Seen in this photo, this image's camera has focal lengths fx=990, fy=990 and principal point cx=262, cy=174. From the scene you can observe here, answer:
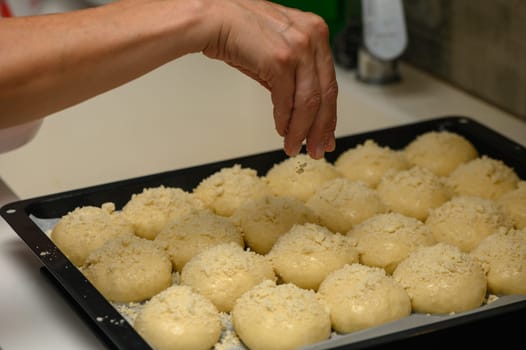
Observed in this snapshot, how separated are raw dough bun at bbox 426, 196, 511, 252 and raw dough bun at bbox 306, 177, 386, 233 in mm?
96

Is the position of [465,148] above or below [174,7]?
below

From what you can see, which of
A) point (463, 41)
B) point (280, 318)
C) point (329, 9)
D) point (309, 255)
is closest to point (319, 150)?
point (309, 255)

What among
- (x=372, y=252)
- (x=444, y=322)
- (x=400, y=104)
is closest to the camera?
(x=444, y=322)

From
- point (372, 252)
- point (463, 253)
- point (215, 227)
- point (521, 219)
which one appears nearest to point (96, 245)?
point (215, 227)

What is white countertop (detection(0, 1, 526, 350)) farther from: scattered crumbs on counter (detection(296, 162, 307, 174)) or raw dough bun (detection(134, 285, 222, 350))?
raw dough bun (detection(134, 285, 222, 350))

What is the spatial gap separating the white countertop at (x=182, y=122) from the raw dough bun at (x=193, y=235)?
365 millimetres

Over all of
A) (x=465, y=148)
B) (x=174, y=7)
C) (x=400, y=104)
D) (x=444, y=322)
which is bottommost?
(x=400, y=104)

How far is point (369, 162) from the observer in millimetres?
1691

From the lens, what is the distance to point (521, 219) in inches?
60.2

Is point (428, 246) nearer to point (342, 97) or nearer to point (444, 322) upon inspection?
point (444, 322)

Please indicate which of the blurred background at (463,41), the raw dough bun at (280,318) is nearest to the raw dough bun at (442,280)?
the raw dough bun at (280,318)

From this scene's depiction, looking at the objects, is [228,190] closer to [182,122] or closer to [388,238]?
[388,238]

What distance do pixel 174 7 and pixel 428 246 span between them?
52cm

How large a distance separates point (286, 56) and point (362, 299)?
1.08 ft
